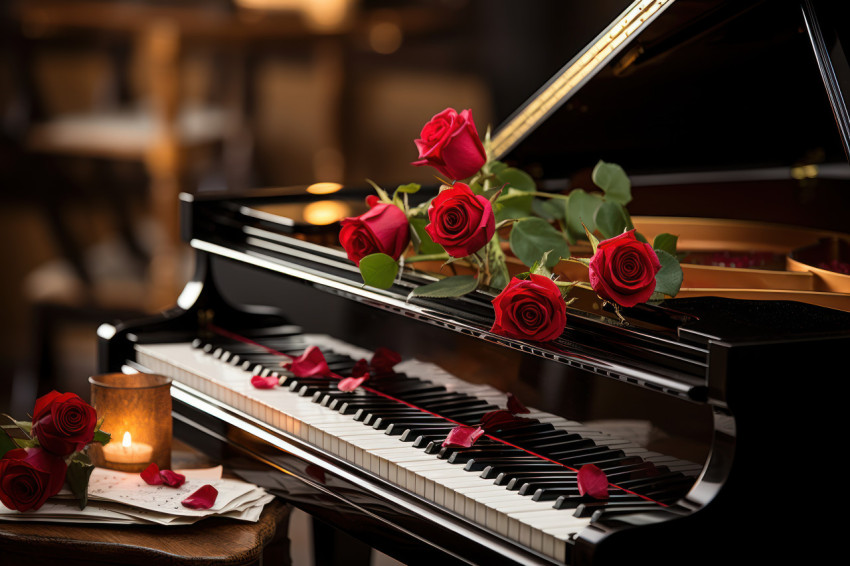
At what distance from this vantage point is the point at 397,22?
5.54 m

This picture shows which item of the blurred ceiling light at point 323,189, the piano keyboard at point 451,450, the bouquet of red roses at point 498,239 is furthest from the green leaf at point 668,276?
the blurred ceiling light at point 323,189

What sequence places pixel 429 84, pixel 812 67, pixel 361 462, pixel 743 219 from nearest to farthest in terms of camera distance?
1. pixel 361 462
2. pixel 812 67
3. pixel 743 219
4. pixel 429 84

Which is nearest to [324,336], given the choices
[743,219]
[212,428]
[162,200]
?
[212,428]

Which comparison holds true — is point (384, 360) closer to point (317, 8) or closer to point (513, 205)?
point (513, 205)

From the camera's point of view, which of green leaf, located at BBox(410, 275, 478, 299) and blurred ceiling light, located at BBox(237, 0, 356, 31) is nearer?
green leaf, located at BBox(410, 275, 478, 299)

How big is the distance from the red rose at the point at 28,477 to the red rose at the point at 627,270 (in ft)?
3.26

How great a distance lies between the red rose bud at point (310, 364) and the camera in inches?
87.4

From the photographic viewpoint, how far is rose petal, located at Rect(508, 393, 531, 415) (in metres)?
1.83

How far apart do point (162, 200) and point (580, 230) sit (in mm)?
3472

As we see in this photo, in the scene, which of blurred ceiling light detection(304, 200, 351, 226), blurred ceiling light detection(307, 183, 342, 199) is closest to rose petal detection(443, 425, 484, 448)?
blurred ceiling light detection(304, 200, 351, 226)

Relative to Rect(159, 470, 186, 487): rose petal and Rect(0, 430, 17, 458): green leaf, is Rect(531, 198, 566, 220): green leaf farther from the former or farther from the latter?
Rect(0, 430, 17, 458): green leaf

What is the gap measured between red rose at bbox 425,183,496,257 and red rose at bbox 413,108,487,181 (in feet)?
0.48

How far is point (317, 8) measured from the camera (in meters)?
5.31

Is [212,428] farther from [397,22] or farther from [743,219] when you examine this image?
[397,22]
